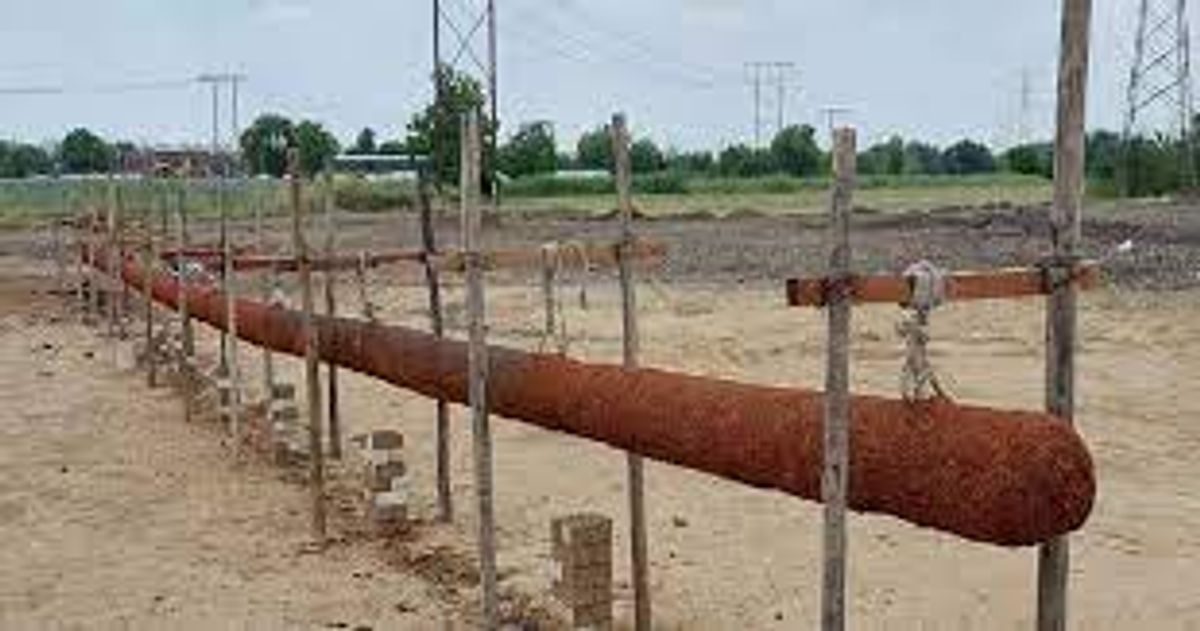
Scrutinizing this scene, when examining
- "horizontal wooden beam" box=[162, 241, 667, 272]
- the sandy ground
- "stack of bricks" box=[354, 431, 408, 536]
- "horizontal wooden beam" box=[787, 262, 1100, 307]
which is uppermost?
"horizontal wooden beam" box=[787, 262, 1100, 307]

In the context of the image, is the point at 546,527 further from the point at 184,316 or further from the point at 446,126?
the point at 446,126

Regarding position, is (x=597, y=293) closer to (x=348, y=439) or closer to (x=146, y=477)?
(x=348, y=439)

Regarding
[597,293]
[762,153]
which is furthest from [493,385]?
[762,153]

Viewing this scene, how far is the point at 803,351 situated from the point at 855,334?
4.00 ft

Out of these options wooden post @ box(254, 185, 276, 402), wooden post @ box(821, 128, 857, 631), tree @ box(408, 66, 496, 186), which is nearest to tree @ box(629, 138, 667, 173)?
tree @ box(408, 66, 496, 186)

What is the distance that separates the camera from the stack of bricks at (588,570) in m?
7.57

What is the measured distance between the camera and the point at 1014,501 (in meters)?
4.23

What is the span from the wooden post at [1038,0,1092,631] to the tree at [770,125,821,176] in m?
77.3

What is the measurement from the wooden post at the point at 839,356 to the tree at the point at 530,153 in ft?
221

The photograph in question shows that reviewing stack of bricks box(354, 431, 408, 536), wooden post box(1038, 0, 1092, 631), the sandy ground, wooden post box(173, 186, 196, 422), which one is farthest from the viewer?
wooden post box(173, 186, 196, 422)

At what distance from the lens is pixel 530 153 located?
7825cm

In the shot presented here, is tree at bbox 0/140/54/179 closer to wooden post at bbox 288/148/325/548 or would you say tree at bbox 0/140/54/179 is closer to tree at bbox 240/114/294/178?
tree at bbox 240/114/294/178

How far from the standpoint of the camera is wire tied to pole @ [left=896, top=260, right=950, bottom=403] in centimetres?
462

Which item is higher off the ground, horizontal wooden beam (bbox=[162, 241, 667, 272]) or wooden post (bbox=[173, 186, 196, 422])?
horizontal wooden beam (bbox=[162, 241, 667, 272])
